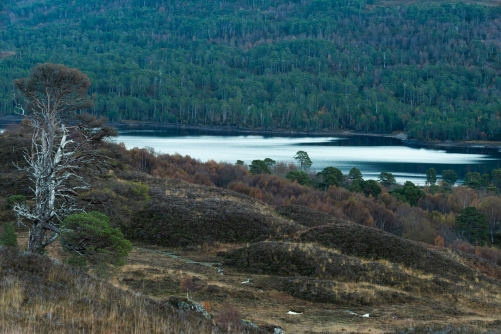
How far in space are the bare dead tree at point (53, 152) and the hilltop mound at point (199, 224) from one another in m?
5.70

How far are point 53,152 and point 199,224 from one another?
27.5ft

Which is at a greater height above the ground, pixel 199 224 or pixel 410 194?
pixel 199 224

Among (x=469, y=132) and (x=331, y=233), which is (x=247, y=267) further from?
(x=469, y=132)

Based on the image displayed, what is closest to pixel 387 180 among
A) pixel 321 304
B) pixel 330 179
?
pixel 330 179

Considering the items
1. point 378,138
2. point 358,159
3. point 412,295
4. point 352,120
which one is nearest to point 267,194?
point 412,295

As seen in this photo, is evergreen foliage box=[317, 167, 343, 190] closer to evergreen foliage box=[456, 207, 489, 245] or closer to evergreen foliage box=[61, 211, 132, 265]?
evergreen foliage box=[456, 207, 489, 245]

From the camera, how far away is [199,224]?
28031mm

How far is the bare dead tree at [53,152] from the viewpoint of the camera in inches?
620

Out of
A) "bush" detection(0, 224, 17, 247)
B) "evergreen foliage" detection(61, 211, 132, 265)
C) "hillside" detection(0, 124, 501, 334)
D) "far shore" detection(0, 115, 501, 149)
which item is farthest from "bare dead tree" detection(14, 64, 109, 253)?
"far shore" detection(0, 115, 501, 149)

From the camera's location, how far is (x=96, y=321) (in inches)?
303

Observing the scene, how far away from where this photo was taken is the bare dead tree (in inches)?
620

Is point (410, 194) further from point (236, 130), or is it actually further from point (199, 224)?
point (236, 130)

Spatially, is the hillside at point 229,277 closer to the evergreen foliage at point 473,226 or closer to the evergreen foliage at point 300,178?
the evergreen foliage at point 473,226

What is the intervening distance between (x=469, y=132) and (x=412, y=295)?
488 feet
